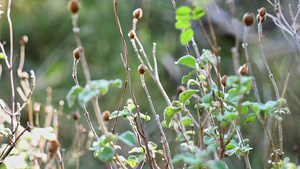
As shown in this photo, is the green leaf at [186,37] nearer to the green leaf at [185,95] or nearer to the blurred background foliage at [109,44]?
the green leaf at [185,95]

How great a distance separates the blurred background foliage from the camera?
2.82 metres

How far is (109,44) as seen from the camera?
307 centimetres

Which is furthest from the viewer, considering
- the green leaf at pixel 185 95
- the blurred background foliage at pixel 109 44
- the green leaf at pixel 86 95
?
the blurred background foliage at pixel 109 44

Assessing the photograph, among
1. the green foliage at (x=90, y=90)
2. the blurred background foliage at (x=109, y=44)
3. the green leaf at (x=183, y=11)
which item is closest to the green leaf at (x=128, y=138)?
the green foliage at (x=90, y=90)

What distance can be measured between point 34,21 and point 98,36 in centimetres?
67

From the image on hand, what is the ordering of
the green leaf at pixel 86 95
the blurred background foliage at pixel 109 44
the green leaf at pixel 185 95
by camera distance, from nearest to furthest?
the green leaf at pixel 86 95 → the green leaf at pixel 185 95 → the blurred background foliage at pixel 109 44

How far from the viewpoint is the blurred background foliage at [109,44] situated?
282cm

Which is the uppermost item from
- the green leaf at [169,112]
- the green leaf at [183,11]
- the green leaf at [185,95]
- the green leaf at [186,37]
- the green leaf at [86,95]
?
the green leaf at [183,11]

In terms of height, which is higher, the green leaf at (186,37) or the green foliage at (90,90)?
the green leaf at (186,37)

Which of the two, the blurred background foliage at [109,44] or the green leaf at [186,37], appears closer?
the green leaf at [186,37]

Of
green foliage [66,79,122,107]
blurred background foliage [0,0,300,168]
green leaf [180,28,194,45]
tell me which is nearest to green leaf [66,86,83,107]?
green foliage [66,79,122,107]

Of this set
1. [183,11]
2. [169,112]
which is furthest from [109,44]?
[183,11]

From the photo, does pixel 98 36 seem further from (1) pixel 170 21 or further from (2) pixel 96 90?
(2) pixel 96 90

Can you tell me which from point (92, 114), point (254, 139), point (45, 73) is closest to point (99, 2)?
point (45, 73)
